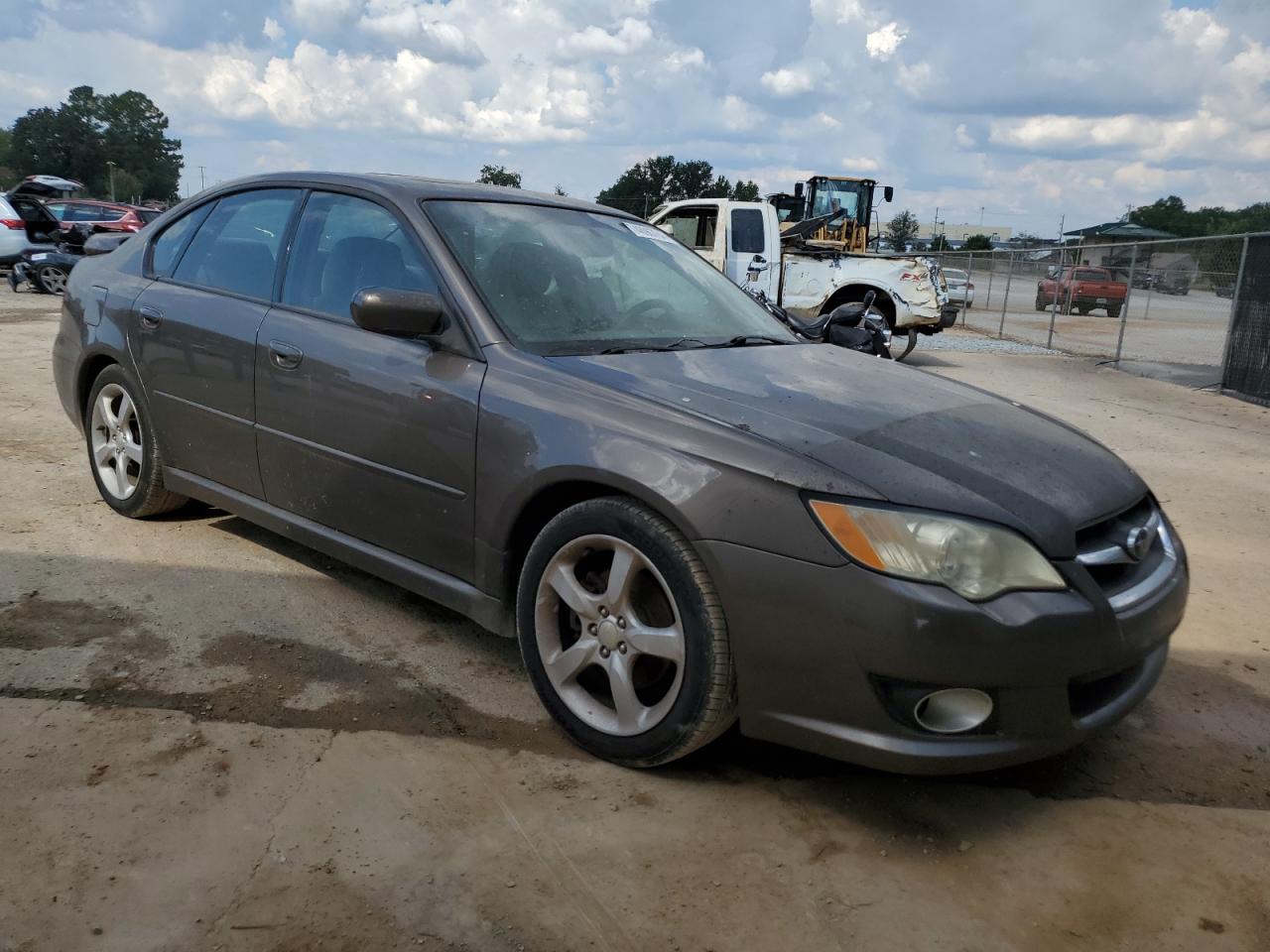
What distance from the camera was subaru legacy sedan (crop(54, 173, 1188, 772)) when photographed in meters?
2.36

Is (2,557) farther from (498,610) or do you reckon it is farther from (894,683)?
(894,683)

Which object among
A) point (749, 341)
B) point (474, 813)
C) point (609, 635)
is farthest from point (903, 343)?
point (474, 813)

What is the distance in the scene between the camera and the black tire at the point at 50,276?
17.2 meters

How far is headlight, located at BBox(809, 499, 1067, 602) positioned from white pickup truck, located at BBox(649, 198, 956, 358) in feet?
36.6

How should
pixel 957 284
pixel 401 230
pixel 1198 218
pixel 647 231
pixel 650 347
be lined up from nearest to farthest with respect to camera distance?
pixel 650 347 < pixel 401 230 < pixel 647 231 < pixel 957 284 < pixel 1198 218

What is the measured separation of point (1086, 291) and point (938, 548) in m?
19.0

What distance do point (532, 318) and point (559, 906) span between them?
1770mm

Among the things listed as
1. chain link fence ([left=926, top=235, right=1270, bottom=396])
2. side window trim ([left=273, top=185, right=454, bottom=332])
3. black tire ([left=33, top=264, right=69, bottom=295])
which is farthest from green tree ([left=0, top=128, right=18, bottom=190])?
side window trim ([left=273, top=185, right=454, bottom=332])

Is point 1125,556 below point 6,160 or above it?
below

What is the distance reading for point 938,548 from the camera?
2330mm

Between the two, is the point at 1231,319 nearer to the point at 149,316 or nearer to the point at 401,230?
the point at 401,230

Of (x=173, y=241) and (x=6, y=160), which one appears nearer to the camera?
(x=173, y=241)

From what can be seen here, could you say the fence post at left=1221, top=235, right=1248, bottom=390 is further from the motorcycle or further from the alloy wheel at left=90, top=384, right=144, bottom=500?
the alloy wheel at left=90, top=384, right=144, bottom=500

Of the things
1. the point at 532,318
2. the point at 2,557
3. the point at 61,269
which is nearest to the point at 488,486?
the point at 532,318
